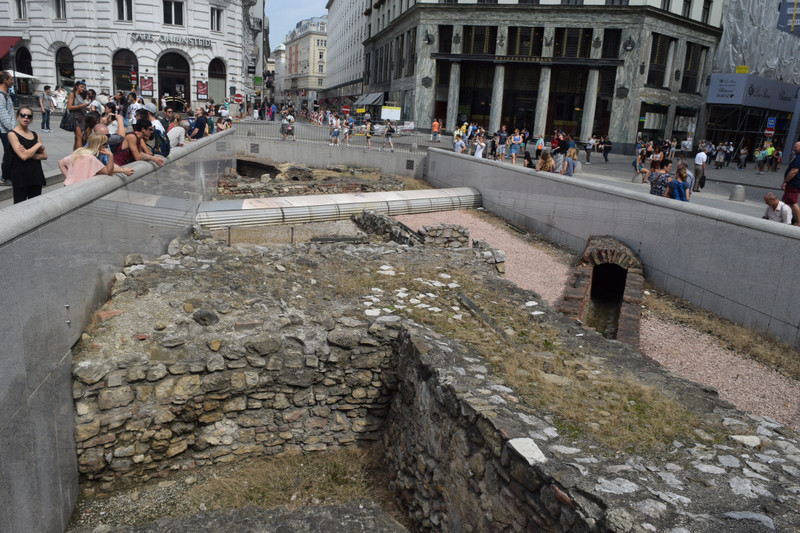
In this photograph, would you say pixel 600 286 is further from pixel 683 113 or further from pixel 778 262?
pixel 683 113

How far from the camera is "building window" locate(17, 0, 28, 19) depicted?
1563 inches

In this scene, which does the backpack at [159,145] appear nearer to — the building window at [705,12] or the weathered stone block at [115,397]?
the weathered stone block at [115,397]

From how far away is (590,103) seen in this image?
1644 inches

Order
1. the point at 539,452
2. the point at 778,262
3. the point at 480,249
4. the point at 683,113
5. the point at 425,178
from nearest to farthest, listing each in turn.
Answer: the point at 539,452, the point at 778,262, the point at 480,249, the point at 425,178, the point at 683,113

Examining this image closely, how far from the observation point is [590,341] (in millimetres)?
6512

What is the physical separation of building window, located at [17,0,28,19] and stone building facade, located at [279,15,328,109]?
8121 centimetres

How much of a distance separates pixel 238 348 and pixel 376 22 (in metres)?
66.1

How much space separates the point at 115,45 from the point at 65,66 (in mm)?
4117

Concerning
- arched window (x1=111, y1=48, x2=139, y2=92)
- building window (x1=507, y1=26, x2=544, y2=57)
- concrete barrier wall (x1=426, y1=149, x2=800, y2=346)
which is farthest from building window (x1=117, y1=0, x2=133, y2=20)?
concrete barrier wall (x1=426, y1=149, x2=800, y2=346)

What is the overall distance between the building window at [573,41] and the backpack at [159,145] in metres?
37.9

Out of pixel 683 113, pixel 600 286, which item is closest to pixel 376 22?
pixel 683 113

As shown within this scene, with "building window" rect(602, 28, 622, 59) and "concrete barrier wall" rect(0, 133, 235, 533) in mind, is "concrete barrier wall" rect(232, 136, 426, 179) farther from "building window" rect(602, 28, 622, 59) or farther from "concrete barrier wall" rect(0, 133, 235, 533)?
"building window" rect(602, 28, 622, 59)

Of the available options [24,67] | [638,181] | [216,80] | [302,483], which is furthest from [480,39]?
[302,483]

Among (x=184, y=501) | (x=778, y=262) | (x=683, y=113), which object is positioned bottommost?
(x=184, y=501)
